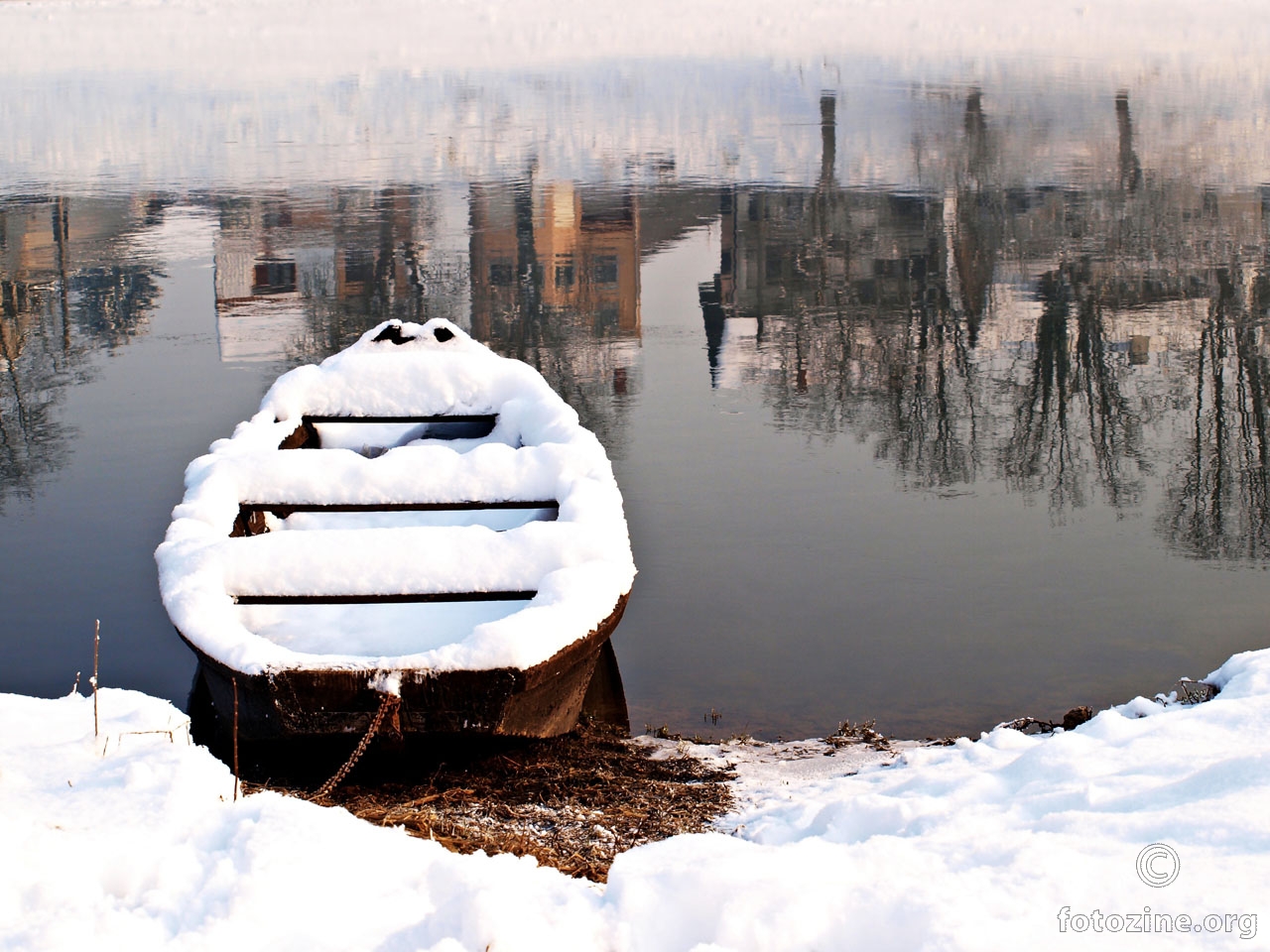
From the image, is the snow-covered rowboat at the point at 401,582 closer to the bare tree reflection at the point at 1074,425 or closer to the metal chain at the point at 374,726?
the metal chain at the point at 374,726

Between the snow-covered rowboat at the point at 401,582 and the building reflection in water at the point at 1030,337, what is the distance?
4084 millimetres

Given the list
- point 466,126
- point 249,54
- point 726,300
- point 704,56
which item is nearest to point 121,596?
point 726,300

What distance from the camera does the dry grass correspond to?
4.83 metres

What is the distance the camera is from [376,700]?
5.24 meters

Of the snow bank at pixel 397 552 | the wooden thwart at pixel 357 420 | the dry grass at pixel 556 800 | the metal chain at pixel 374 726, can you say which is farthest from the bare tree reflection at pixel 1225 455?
the metal chain at pixel 374 726

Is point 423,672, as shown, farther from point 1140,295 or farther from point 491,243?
point 491,243

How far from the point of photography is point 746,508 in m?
9.48

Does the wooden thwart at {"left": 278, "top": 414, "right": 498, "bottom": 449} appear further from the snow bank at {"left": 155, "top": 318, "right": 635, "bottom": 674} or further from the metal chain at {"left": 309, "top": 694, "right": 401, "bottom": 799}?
the metal chain at {"left": 309, "top": 694, "right": 401, "bottom": 799}

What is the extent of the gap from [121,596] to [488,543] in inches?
132

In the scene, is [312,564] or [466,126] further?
[466,126]

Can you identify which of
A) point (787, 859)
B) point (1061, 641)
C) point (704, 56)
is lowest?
point (1061, 641)
